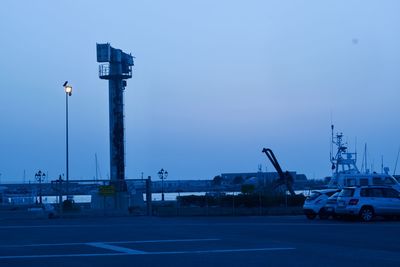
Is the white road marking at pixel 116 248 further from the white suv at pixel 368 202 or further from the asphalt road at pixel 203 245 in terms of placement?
the white suv at pixel 368 202

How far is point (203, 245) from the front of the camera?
67.4 ft

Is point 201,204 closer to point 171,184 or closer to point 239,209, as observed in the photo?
point 239,209

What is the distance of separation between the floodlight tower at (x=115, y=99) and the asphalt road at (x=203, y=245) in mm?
36318

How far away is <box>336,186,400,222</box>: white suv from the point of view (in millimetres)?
32281

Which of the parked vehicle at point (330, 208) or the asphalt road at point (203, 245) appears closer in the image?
the asphalt road at point (203, 245)

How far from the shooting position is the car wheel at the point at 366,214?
1271 inches

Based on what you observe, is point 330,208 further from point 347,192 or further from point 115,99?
point 115,99

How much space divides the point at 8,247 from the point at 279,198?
2832 cm

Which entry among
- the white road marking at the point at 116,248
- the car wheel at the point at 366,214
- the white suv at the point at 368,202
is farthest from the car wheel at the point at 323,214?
the white road marking at the point at 116,248

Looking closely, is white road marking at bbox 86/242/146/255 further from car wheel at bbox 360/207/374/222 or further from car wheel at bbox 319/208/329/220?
car wheel at bbox 319/208/329/220

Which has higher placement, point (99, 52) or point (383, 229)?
point (99, 52)

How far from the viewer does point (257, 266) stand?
15.6 metres

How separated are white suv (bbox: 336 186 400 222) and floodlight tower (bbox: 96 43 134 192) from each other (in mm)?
35014

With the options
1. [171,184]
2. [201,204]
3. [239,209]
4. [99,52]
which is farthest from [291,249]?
[171,184]
